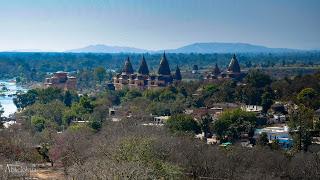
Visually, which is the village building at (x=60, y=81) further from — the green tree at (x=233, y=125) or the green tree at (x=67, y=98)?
the green tree at (x=233, y=125)

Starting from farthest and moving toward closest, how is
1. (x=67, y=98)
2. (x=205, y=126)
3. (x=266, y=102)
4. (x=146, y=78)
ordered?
(x=146, y=78) → (x=67, y=98) → (x=266, y=102) → (x=205, y=126)

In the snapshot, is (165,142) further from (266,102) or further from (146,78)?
(146,78)

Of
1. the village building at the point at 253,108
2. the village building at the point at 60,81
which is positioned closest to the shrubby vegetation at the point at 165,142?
the village building at the point at 253,108

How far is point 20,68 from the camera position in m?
118

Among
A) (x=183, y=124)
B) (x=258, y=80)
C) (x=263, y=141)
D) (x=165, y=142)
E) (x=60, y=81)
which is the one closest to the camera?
(x=165, y=142)

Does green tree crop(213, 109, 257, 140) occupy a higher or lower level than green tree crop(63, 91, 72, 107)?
higher

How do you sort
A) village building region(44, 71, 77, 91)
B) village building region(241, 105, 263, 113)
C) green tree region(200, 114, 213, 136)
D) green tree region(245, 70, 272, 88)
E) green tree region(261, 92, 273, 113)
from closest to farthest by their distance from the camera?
green tree region(200, 114, 213, 136) < village building region(241, 105, 263, 113) < green tree region(261, 92, 273, 113) < green tree region(245, 70, 272, 88) < village building region(44, 71, 77, 91)

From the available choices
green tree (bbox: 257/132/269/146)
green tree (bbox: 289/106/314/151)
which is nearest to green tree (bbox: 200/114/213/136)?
green tree (bbox: 289/106/314/151)

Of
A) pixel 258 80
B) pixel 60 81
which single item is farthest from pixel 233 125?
pixel 60 81

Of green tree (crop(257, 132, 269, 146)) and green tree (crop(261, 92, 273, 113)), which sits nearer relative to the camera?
green tree (crop(257, 132, 269, 146))

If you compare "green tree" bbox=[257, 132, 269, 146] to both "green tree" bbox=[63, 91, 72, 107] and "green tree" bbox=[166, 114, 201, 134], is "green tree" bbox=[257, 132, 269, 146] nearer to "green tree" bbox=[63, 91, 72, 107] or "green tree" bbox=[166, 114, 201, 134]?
"green tree" bbox=[166, 114, 201, 134]

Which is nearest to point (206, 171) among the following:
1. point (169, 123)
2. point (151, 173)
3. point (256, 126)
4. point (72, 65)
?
point (151, 173)

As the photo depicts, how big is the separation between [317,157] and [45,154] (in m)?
12.3

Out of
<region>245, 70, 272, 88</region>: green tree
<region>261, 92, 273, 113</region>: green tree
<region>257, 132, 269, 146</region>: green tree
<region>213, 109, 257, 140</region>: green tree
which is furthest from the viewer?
<region>245, 70, 272, 88</region>: green tree
